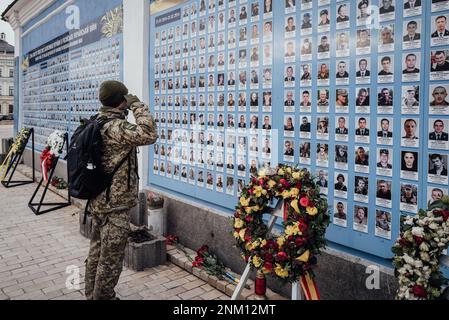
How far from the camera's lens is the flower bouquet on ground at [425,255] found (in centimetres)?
235

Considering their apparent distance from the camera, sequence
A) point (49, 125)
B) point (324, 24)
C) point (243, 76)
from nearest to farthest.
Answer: point (324, 24), point (243, 76), point (49, 125)

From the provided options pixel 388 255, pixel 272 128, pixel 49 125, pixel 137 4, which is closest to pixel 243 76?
pixel 272 128

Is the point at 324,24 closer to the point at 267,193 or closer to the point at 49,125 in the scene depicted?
the point at 267,193

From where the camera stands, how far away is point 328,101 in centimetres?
364

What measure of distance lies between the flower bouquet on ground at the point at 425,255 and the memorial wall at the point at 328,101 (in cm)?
61

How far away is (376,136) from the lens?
3.28 meters

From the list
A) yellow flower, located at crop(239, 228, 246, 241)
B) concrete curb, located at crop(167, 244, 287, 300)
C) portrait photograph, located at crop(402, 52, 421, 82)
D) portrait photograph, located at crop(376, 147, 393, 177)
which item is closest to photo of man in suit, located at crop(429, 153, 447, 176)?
portrait photograph, located at crop(376, 147, 393, 177)

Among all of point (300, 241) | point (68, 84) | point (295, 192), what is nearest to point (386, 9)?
point (295, 192)

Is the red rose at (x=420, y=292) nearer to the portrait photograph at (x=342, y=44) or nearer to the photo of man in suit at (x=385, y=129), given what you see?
the photo of man in suit at (x=385, y=129)

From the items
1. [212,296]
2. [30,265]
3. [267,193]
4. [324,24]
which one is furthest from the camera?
[30,265]

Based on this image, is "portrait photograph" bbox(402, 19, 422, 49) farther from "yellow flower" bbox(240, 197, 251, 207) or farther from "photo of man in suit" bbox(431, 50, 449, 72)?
"yellow flower" bbox(240, 197, 251, 207)

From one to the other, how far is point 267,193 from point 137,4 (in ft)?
14.9

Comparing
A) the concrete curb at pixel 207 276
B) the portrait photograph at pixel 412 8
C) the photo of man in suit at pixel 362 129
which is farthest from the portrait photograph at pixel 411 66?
the concrete curb at pixel 207 276

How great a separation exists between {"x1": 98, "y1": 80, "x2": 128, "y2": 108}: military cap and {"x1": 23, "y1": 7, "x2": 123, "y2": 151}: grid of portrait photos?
3.76 m
